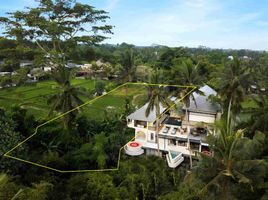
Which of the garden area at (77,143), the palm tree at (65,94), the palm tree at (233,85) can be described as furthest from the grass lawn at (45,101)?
the palm tree at (233,85)

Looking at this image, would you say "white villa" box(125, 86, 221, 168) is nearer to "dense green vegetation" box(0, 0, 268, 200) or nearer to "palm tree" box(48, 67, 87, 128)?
"dense green vegetation" box(0, 0, 268, 200)

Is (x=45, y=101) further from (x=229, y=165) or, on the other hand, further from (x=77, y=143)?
(x=229, y=165)

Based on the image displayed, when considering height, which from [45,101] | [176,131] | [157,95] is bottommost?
[176,131]

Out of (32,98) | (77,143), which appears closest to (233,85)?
(77,143)

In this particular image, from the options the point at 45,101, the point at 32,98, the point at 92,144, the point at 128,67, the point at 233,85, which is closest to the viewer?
the point at 92,144

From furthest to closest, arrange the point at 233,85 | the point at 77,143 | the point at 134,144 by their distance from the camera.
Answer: the point at 134,144, the point at 233,85, the point at 77,143

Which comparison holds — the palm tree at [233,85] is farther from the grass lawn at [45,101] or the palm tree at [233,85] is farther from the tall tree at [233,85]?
the grass lawn at [45,101]

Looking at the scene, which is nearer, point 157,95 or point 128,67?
point 157,95

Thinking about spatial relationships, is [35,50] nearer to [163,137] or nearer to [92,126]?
[92,126]

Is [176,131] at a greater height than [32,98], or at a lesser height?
lesser
